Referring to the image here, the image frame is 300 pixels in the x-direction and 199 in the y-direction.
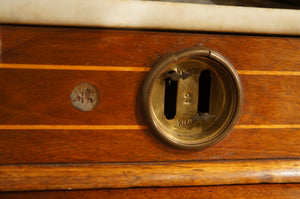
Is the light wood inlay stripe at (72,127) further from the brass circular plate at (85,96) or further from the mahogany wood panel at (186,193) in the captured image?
the mahogany wood panel at (186,193)

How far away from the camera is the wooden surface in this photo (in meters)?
0.60

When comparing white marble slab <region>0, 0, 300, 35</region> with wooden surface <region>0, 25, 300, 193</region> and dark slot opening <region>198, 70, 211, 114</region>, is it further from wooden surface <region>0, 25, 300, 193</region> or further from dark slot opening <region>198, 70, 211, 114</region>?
dark slot opening <region>198, 70, 211, 114</region>

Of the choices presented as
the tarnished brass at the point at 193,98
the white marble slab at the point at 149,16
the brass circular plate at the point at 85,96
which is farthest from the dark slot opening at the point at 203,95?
the brass circular plate at the point at 85,96

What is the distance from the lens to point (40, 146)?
63 centimetres

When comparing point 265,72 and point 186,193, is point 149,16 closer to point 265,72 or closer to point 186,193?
point 265,72

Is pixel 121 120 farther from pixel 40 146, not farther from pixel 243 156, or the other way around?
pixel 243 156

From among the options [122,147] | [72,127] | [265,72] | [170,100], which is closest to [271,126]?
[265,72]

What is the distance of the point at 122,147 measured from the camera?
0.65 meters

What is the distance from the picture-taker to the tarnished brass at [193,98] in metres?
0.63

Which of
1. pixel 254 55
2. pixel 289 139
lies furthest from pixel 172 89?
pixel 289 139

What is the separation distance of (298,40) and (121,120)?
48cm

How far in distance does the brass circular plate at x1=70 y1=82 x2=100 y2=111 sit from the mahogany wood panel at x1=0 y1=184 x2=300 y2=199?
200 millimetres

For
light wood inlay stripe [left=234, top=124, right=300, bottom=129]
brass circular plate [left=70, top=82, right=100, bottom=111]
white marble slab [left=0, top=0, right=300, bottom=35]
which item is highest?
white marble slab [left=0, top=0, right=300, bottom=35]

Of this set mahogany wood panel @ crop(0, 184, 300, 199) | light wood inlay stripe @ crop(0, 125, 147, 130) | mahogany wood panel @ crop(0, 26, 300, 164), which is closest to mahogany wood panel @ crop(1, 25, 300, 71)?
mahogany wood panel @ crop(0, 26, 300, 164)
